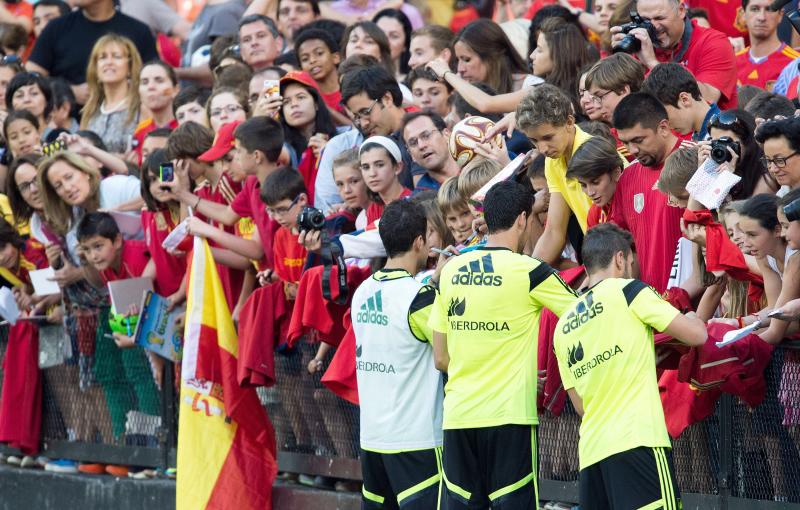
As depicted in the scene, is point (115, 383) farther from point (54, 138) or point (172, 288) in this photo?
point (54, 138)

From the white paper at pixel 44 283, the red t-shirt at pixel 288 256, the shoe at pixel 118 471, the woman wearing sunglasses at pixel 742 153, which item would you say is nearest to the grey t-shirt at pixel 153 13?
the white paper at pixel 44 283

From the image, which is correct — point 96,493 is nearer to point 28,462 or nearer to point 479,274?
point 28,462

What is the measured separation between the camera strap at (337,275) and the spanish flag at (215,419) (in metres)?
1.49

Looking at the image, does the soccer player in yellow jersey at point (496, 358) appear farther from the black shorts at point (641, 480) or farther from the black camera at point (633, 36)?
the black camera at point (633, 36)

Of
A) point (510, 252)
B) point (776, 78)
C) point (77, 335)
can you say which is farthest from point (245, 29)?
point (510, 252)

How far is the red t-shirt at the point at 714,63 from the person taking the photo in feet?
30.9

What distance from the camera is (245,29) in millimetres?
12953

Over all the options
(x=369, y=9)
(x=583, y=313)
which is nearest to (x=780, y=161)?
(x=583, y=313)

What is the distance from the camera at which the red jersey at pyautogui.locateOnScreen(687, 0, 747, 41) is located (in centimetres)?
1221

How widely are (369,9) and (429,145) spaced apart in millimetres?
5018

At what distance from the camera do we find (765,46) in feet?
35.8

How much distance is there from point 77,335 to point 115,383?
537 mm

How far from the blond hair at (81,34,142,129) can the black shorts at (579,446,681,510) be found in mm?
7697

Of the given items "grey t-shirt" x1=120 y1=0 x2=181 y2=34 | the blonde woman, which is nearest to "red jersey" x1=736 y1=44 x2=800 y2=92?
the blonde woman
